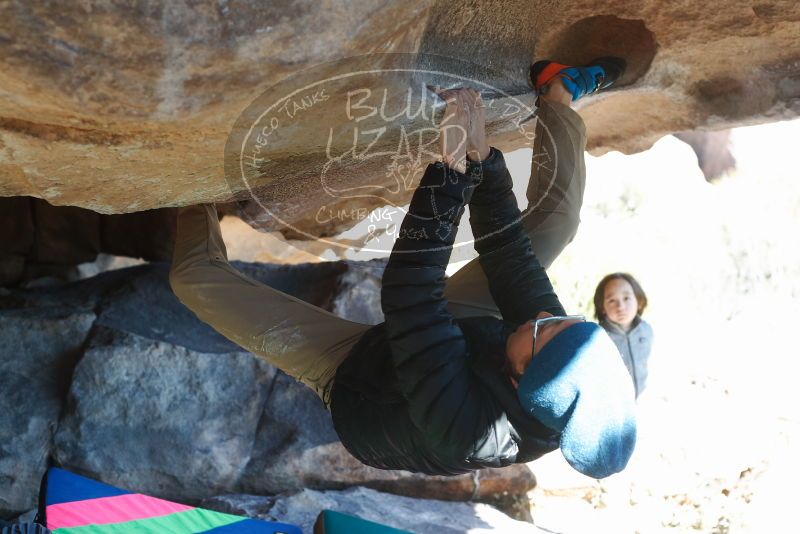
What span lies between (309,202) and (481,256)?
1011 millimetres

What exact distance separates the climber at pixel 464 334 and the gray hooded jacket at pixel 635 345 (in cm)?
160

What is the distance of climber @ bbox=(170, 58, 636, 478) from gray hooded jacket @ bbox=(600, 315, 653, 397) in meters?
1.60

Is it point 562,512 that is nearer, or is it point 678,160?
point 562,512

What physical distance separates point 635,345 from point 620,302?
26cm

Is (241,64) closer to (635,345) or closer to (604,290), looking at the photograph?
(604,290)

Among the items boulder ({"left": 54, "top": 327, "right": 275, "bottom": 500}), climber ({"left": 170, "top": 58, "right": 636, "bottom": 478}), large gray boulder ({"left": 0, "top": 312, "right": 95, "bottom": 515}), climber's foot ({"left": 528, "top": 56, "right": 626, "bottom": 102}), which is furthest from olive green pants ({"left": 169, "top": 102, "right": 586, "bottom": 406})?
large gray boulder ({"left": 0, "top": 312, "right": 95, "bottom": 515})

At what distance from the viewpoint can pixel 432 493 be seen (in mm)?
3484

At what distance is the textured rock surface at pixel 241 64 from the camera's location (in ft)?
4.61

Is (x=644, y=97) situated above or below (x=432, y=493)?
above

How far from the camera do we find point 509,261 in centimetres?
199

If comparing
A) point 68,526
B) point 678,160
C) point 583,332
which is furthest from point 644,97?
point 678,160

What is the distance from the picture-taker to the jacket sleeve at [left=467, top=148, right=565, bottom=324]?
1907 mm

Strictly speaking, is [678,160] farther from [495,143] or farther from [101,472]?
[101,472]

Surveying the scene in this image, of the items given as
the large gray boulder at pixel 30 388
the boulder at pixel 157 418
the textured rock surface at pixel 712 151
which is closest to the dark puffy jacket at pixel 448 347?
the boulder at pixel 157 418
